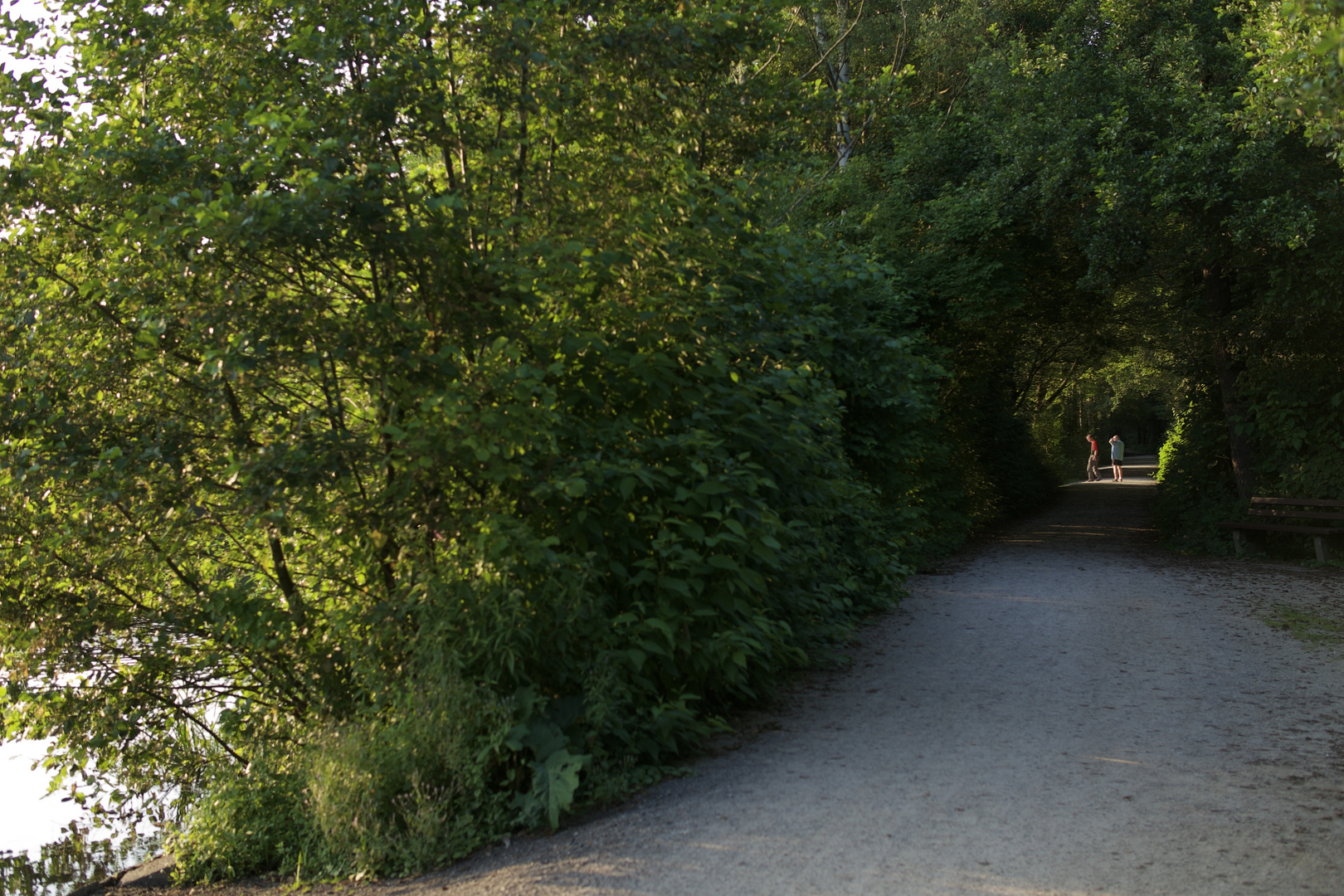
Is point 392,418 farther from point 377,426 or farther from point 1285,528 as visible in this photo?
point 1285,528

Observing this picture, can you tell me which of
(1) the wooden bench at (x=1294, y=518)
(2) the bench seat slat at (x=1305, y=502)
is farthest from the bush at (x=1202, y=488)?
(2) the bench seat slat at (x=1305, y=502)

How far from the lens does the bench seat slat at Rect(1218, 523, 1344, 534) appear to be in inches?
499

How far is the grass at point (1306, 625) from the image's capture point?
331 inches

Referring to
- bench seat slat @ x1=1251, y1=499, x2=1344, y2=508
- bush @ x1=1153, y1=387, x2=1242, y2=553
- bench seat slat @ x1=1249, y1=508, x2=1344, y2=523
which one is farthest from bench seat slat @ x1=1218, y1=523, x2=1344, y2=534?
bush @ x1=1153, y1=387, x2=1242, y2=553

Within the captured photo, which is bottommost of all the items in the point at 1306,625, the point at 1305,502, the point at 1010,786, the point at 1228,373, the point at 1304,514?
the point at 1306,625

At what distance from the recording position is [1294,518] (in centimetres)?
1333

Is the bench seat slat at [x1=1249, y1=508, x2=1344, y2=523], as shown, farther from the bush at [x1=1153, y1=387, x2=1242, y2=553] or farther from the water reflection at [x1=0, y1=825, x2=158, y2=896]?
the water reflection at [x1=0, y1=825, x2=158, y2=896]

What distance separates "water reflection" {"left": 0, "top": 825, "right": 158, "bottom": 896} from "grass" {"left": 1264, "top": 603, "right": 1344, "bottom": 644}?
30.6 feet

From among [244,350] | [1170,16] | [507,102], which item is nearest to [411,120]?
[507,102]

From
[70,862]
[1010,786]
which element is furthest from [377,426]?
[70,862]

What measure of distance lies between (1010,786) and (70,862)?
6337mm

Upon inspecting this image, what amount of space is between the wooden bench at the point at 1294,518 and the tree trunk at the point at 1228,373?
599 millimetres

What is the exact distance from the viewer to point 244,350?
5008 millimetres

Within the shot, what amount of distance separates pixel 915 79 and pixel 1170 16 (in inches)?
369
